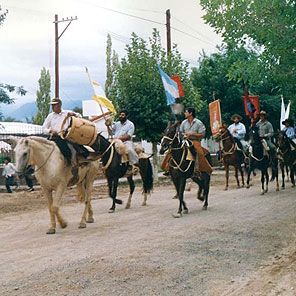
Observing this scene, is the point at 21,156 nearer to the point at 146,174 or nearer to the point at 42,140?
the point at 42,140

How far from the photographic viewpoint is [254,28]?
1036cm

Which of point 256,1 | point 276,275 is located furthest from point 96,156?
point 276,275

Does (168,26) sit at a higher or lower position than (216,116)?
higher

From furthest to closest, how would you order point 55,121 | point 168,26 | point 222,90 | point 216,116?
point 222,90, point 168,26, point 216,116, point 55,121

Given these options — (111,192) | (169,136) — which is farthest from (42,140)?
(111,192)

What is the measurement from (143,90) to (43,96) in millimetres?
40325

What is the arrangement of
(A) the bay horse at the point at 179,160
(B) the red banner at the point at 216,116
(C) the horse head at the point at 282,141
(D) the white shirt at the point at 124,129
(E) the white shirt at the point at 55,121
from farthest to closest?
(B) the red banner at the point at 216,116 < (C) the horse head at the point at 282,141 < (D) the white shirt at the point at 124,129 < (A) the bay horse at the point at 179,160 < (E) the white shirt at the point at 55,121

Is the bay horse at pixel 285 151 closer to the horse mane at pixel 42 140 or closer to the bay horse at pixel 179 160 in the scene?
the bay horse at pixel 179 160

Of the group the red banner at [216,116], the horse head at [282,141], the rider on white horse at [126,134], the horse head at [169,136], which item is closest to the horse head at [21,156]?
the horse head at [169,136]

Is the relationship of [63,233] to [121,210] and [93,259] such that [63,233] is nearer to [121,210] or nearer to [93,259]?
[93,259]

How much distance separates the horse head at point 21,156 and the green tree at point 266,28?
4888 millimetres

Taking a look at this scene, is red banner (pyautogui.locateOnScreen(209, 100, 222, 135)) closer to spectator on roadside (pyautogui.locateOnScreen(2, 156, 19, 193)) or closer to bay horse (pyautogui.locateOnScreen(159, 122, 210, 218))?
spectator on roadside (pyautogui.locateOnScreen(2, 156, 19, 193))

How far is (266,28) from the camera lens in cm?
1012

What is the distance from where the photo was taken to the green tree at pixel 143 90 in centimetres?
2181
